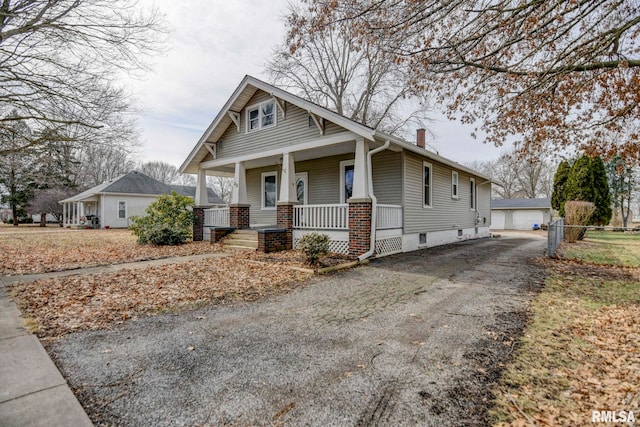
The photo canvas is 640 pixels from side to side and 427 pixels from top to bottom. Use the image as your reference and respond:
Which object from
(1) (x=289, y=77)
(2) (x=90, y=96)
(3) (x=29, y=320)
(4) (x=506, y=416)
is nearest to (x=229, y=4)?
(2) (x=90, y=96)

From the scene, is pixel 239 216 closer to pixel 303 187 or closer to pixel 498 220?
pixel 303 187

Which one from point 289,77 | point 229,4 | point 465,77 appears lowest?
point 465,77

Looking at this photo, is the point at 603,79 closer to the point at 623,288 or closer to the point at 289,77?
the point at 623,288

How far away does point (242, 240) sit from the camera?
38.4 ft

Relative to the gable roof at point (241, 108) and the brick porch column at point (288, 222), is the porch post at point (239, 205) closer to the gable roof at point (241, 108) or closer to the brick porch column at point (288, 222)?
the gable roof at point (241, 108)

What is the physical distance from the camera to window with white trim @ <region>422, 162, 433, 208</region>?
12.5m

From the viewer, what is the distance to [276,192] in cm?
1470

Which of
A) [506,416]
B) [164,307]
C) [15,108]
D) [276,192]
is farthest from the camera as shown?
[276,192]

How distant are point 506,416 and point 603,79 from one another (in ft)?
24.0

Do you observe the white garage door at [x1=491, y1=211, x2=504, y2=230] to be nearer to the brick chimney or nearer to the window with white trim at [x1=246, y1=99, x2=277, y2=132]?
the brick chimney

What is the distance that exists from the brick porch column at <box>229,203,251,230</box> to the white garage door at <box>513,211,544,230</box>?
31.4m

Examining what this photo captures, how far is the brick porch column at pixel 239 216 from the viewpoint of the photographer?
12.7 metres

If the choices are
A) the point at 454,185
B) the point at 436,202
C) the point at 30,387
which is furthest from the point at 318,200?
the point at 30,387

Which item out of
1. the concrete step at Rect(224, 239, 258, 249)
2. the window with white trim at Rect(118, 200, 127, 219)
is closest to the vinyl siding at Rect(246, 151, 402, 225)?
the concrete step at Rect(224, 239, 258, 249)
